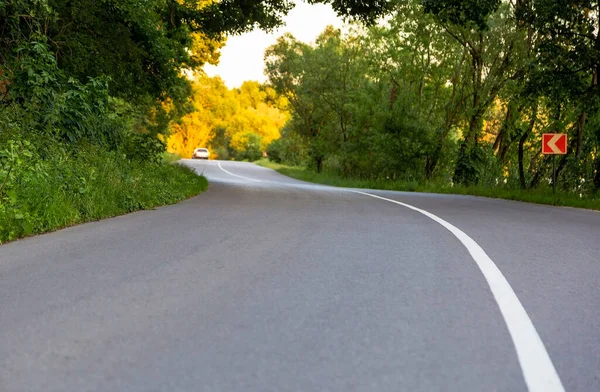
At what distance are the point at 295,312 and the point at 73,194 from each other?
6.79 m

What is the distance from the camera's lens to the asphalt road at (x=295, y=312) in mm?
3363

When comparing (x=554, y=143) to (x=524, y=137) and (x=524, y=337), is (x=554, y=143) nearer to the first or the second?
(x=524, y=137)

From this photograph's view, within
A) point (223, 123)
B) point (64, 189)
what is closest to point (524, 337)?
point (64, 189)

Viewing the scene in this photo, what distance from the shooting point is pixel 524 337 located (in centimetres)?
409

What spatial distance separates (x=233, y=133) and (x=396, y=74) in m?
62.2

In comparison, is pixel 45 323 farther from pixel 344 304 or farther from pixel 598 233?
pixel 598 233

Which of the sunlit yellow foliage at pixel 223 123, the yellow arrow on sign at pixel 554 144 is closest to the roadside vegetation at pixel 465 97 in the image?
the yellow arrow on sign at pixel 554 144

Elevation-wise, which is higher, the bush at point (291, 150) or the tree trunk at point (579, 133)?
the tree trunk at point (579, 133)

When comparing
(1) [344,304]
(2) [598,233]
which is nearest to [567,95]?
(2) [598,233]

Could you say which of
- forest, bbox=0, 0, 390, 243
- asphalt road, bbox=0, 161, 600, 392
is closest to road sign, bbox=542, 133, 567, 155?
forest, bbox=0, 0, 390, 243

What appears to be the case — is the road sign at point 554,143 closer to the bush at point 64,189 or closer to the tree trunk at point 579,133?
the tree trunk at point 579,133

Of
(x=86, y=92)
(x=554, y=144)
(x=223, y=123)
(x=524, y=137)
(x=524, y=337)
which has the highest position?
(x=223, y=123)

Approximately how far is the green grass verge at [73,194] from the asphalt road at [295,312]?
45 centimetres

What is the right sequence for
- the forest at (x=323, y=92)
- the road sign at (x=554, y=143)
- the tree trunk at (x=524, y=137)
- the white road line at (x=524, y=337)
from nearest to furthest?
the white road line at (x=524, y=337) < the forest at (x=323, y=92) < the road sign at (x=554, y=143) < the tree trunk at (x=524, y=137)
